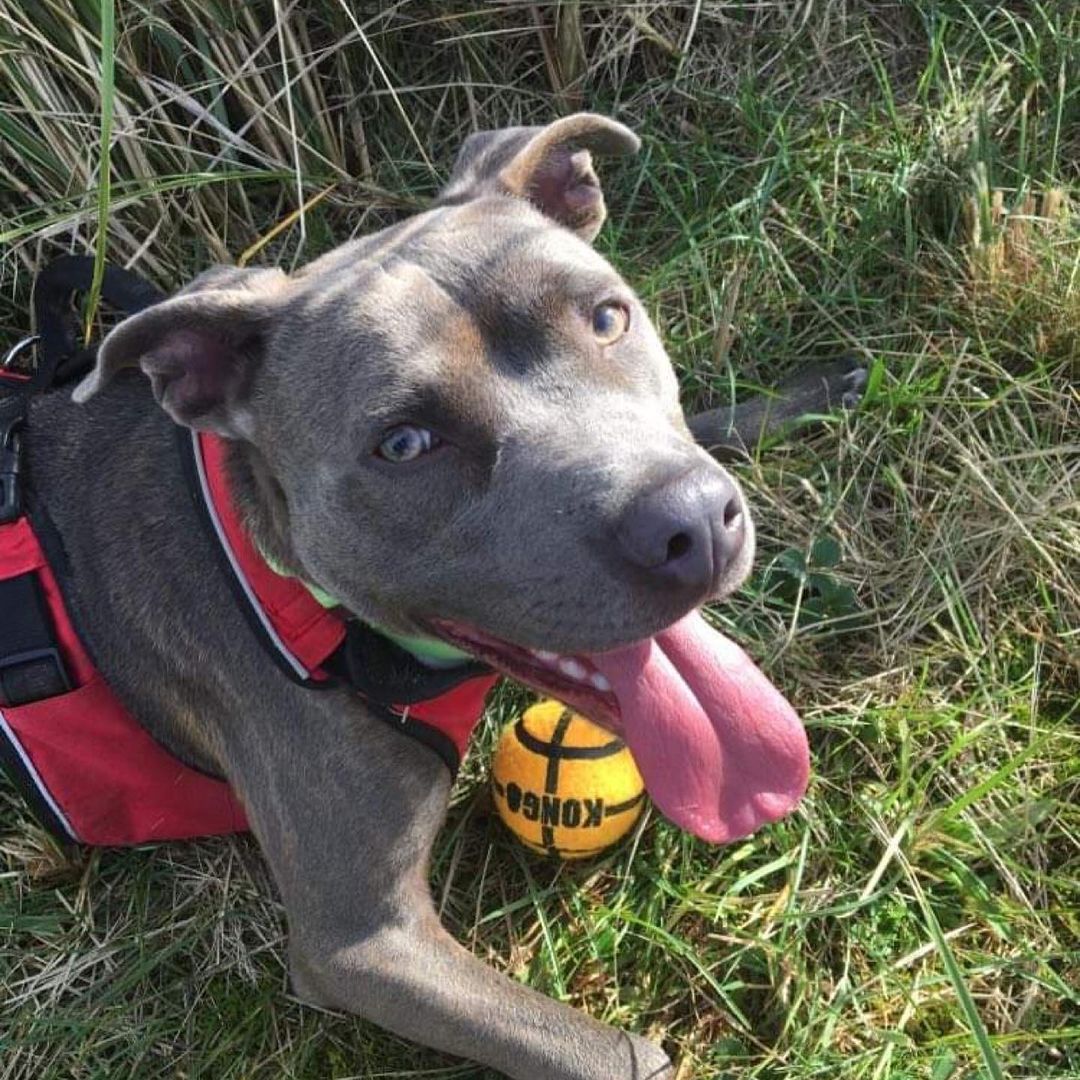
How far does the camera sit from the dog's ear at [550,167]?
3439mm

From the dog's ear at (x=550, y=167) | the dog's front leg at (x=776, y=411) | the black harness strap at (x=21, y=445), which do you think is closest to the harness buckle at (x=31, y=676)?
the black harness strap at (x=21, y=445)

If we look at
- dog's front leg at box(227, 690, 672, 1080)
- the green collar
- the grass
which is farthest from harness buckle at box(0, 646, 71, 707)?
the grass

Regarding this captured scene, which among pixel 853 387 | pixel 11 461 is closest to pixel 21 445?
pixel 11 461

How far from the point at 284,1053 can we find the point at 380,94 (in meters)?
3.38

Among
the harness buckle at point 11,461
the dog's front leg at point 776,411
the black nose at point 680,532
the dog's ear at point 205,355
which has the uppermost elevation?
the dog's ear at point 205,355

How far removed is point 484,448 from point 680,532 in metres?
0.54

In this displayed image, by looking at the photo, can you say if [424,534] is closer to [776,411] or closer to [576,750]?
[576,750]

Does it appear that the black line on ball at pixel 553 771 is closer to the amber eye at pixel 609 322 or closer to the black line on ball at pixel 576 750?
the black line on ball at pixel 576 750

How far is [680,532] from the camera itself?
2535 mm

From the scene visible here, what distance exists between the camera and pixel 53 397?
3.73 metres

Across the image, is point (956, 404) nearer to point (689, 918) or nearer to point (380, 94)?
point (689, 918)

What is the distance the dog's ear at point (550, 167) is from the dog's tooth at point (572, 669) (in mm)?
1293

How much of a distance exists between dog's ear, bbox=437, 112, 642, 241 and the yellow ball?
1.42m

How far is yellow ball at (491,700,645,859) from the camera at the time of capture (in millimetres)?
3602
